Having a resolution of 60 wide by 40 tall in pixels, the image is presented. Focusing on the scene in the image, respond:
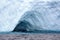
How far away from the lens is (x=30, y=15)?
0.64 meters

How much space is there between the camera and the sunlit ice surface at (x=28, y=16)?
54 centimetres

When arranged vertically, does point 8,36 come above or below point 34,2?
below

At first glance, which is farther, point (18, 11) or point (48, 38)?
point (18, 11)

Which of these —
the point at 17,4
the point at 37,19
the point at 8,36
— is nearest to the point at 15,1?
the point at 17,4

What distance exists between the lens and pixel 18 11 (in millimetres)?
569

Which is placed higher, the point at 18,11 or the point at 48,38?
the point at 18,11

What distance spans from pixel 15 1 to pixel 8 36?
240mm

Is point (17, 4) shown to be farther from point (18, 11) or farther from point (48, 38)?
point (48, 38)

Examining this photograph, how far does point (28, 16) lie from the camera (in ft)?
2.06

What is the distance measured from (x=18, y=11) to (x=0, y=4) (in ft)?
0.30

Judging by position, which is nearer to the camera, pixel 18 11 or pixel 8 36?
pixel 8 36

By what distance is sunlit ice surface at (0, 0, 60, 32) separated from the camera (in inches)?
21.4

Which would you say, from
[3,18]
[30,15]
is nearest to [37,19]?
[30,15]

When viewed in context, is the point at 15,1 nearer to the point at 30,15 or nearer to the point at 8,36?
the point at 30,15
